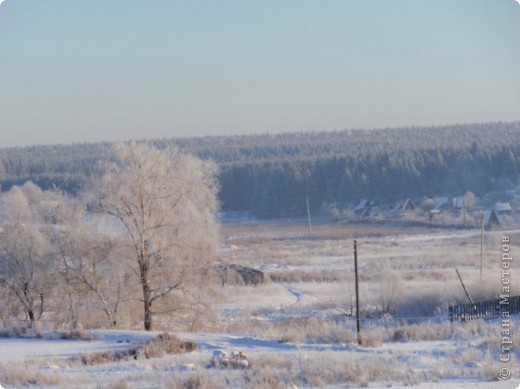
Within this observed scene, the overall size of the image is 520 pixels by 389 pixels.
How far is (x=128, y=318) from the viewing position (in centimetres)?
2119

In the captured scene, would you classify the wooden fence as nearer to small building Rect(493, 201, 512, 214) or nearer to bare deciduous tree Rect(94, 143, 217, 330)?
bare deciduous tree Rect(94, 143, 217, 330)

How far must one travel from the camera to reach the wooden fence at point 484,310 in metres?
19.2

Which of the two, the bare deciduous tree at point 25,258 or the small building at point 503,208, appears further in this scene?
the small building at point 503,208

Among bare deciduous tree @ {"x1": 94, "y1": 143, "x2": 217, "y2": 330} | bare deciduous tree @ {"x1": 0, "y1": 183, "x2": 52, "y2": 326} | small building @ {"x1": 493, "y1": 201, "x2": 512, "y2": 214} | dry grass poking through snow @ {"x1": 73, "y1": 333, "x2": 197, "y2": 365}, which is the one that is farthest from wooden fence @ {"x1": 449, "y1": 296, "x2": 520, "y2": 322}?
small building @ {"x1": 493, "y1": 201, "x2": 512, "y2": 214}

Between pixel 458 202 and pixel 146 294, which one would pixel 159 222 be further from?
pixel 458 202

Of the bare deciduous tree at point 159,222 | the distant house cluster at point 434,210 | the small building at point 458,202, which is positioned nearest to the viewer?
the bare deciduous tree at point 159,222

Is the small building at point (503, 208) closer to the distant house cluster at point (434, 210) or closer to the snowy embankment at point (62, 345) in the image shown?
the distant house cluster at point (434, 210)

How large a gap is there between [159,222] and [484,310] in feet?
26.8

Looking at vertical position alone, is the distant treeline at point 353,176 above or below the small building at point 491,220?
above

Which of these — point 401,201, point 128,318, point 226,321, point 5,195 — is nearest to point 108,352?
point 128,318

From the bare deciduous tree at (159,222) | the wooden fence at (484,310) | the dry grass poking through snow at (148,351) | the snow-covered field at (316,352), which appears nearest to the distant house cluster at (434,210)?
the snow-covered field at (316,352)

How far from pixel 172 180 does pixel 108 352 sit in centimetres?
965

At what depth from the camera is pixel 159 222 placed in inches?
848

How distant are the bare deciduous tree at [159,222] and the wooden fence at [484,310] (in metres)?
6.38
